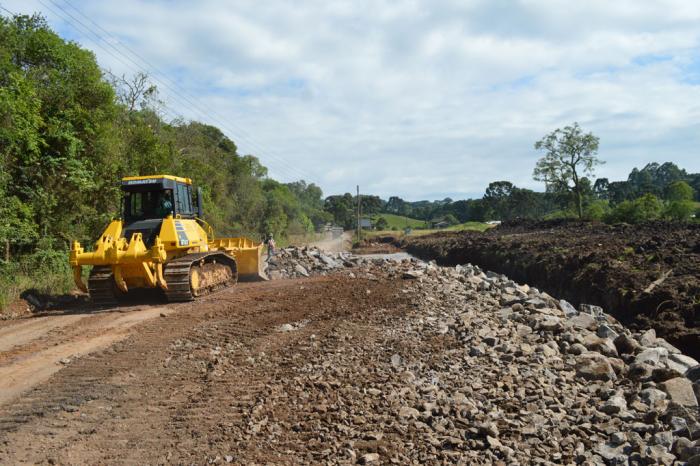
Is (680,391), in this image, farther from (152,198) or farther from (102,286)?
(152,198)

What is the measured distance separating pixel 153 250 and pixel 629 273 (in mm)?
13537

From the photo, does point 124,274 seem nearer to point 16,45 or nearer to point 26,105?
Answer: point 26,105

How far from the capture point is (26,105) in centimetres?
1280

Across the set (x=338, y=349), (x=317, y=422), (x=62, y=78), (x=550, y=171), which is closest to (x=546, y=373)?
(x=338, y=349)

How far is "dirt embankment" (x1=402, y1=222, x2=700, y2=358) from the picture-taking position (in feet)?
40.8

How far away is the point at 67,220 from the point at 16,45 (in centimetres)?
492

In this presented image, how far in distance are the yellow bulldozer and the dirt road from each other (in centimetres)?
67

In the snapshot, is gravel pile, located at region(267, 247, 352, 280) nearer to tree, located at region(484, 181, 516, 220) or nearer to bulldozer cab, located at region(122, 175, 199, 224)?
bulldozer cab, located at region(122, 175, 199, 224)

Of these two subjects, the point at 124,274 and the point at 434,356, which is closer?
the point at 434,356

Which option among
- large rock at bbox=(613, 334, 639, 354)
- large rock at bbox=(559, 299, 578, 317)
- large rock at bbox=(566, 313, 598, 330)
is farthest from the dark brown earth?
large rock at bbox=(613, 334, 639, 354)

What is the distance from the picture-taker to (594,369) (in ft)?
22.8

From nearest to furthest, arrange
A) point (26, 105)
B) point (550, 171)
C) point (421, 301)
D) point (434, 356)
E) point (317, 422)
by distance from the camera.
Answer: point (317, 422) < point (434, 356) < point (421, 301) < point (26, 105) < point (550, 171)

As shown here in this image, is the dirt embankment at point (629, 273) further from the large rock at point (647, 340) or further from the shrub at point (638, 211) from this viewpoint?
the shrub at point (638, 211)

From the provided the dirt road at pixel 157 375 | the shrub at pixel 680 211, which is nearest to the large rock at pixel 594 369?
the dirt road at pixel 157 375
